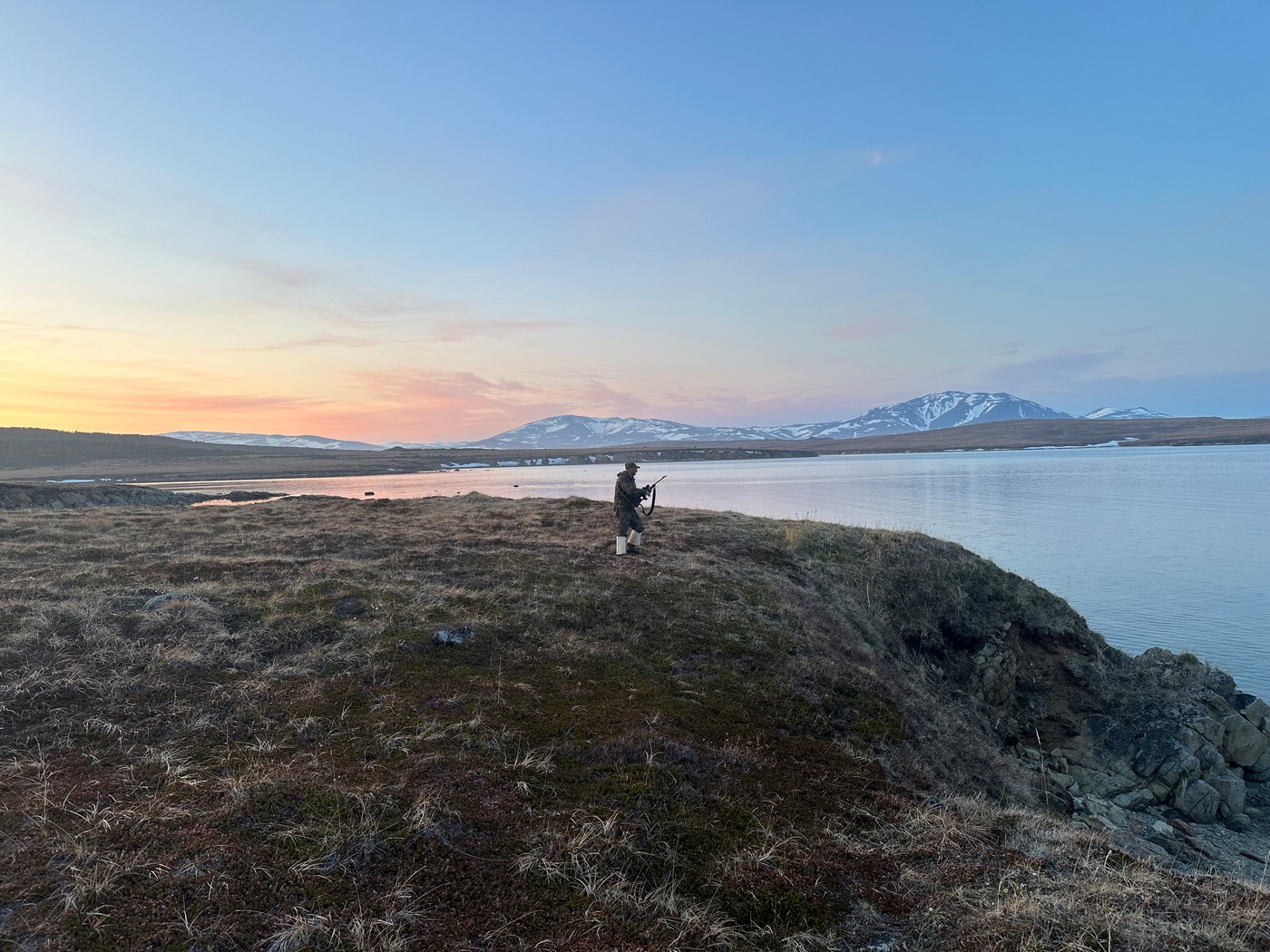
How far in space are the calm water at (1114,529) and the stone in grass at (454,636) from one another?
14.1 m

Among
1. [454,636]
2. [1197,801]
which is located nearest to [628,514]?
[454,636]

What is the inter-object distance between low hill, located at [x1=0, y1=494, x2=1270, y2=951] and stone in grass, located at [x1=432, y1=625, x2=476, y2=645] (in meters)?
0.05

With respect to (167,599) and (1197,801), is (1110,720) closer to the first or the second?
(1197,801)

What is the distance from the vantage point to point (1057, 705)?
17453 millimetres

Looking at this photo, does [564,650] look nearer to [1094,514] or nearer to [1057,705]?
[1057,705]

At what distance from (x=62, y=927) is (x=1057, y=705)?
67.4ft

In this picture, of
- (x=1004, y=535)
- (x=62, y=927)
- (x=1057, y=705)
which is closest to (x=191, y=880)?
(x=62, y=927)

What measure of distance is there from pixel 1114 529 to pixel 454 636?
44258mm

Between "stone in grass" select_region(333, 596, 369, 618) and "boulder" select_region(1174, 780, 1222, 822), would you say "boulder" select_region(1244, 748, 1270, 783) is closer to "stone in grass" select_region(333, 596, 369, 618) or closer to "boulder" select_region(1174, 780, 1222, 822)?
"boulder" select_region(1174, 780, 1222, 822)

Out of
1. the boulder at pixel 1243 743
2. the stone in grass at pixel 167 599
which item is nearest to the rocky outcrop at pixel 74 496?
the stone in grass at pixel 167 599

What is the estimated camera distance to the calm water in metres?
22.5

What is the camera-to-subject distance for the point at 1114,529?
40.1 meters

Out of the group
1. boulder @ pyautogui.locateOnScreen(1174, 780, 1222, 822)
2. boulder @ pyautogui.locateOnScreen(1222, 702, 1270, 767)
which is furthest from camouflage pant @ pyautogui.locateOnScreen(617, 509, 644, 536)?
boulder @ pyautogui.locateOnScreen(1222, 702, 1270, 767)

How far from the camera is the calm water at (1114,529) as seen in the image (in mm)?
22531
